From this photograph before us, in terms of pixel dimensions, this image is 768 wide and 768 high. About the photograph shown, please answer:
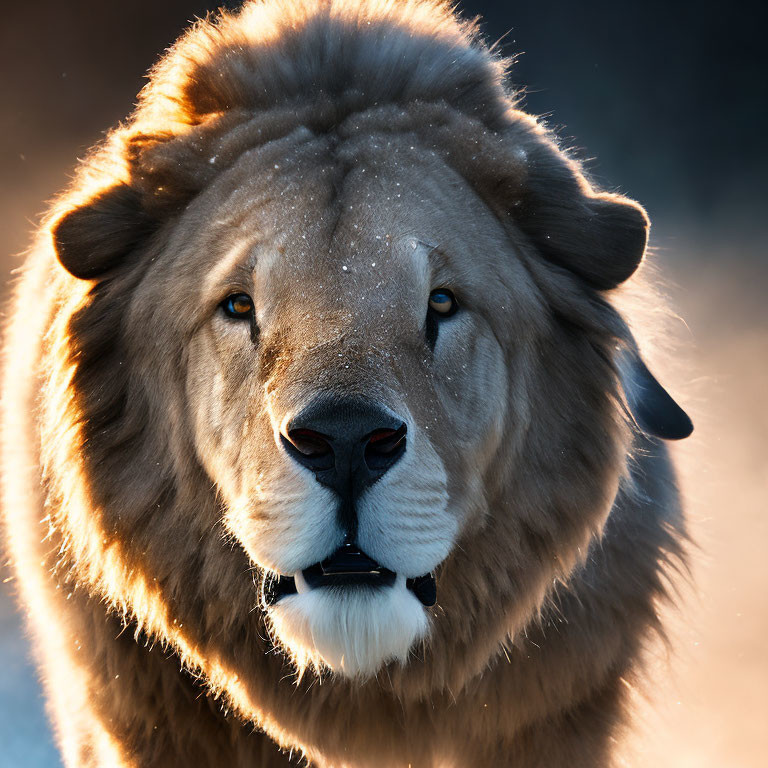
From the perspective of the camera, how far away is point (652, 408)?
2.81 m

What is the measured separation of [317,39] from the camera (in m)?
2.62

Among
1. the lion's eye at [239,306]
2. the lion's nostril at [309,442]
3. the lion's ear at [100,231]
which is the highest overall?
the lion's ear at [100,231]

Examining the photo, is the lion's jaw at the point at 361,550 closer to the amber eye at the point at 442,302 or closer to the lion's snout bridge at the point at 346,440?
the lion's snout bridge at the point at 346,440

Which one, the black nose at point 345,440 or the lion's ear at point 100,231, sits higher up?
the lion's ear at point 100,231

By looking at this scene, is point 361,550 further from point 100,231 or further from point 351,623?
point 100,231

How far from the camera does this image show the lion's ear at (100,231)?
251cm

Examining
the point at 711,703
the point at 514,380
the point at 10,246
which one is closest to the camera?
the point at 514,380

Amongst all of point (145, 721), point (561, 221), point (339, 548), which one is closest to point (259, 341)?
point (339, 548)

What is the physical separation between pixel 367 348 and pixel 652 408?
40.5 inches

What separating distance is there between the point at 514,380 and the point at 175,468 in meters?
0.80

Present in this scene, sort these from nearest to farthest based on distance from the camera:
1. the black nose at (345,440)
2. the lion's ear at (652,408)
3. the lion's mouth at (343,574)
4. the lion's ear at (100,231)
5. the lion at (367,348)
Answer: the black nose at (345,440)
the lion's mouth at (343,574)
the lion at (367,348)
the lion's ear at (100,231)
the lion's ear at (652,408)

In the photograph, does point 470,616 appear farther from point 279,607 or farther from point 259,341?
point 259,341

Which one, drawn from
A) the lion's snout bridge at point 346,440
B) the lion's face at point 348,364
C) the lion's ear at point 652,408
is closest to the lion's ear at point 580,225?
the lion's face at point 348,364

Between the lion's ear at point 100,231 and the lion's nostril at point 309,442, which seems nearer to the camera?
the lion's nostril at point 309,442
